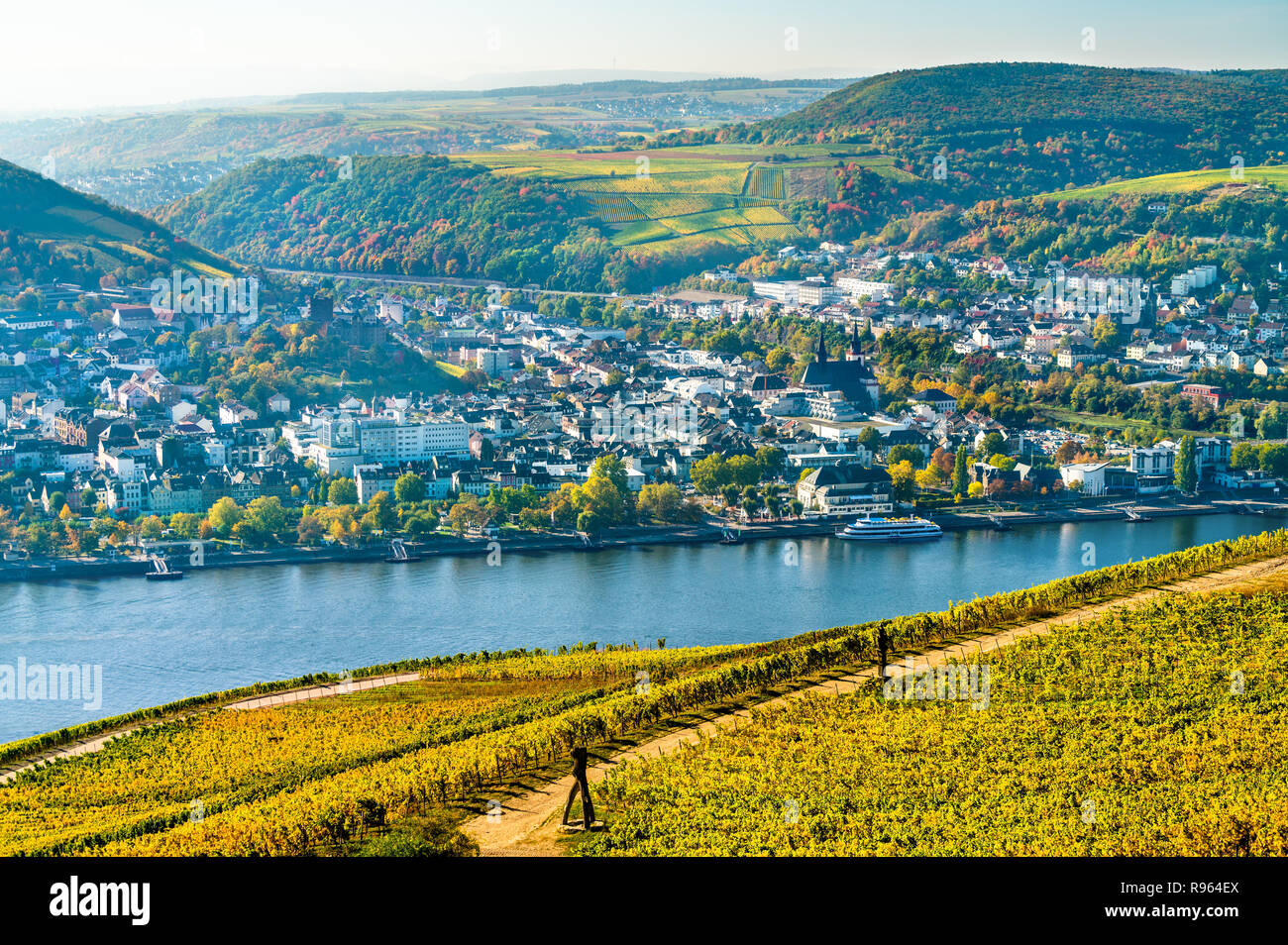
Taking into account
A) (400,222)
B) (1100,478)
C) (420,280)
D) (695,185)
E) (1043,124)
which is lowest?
(1100,478)

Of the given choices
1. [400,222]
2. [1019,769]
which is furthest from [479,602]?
[400,222]

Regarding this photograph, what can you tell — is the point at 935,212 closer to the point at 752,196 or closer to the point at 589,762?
the point at 752,196

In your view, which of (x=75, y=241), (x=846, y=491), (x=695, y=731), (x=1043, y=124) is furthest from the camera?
(x=1043, y=124)

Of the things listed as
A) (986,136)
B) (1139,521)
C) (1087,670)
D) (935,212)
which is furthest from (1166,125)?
(1087,670)

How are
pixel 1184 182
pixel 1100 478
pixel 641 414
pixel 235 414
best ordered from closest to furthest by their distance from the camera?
pixel 1100 478, pixel 641 414, pixel 235 414, pixel 1184 182

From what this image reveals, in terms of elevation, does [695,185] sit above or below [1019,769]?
above

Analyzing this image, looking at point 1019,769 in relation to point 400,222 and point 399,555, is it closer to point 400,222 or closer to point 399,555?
point 399,555

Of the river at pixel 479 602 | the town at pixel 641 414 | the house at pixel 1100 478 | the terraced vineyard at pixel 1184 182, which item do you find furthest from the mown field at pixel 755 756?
the terraced vineyard at pixel 1184 182
